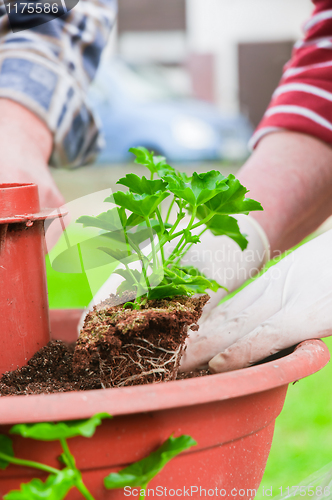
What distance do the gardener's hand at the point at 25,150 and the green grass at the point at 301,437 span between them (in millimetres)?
840

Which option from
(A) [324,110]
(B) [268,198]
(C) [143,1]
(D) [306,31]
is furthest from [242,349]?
(C) [143,1]

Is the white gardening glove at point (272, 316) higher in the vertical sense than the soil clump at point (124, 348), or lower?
lower

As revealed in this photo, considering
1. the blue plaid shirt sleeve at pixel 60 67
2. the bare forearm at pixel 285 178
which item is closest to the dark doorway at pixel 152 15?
the blue plaid shirt sleeve at pixel 60 67

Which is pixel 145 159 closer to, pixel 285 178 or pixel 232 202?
pixel 232 202

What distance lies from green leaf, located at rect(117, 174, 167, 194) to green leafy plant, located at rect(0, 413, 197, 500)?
0.80 feet

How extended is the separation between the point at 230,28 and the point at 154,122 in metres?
4.02

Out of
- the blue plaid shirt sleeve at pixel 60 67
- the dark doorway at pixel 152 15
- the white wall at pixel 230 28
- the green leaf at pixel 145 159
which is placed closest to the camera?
the green leaf at pixel 145 159

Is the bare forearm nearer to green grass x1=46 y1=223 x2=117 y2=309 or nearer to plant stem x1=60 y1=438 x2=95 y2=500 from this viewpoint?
green grass x1=46 y1=223 x2=117 y2=309

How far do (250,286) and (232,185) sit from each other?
30 cm

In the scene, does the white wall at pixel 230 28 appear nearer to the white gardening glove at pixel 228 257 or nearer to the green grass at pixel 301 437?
the green grass at pixel 301 437

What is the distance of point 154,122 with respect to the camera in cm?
445

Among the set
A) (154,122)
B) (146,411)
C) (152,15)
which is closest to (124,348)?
(146,411)

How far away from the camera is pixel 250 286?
738 mm

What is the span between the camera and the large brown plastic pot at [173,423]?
0.38 meters
